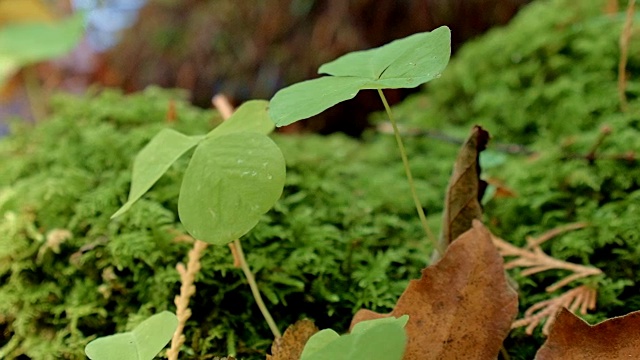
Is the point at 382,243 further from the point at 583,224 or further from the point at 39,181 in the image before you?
the point at 39,181

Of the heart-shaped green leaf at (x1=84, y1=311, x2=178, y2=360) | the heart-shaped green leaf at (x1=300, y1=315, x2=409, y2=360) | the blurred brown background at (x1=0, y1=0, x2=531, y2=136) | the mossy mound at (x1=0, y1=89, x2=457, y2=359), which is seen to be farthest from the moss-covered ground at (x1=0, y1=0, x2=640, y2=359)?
the blurred brown background at (x1=0, y1=0, x2=531, y2=136)

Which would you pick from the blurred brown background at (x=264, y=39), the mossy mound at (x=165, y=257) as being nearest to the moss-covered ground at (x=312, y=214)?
the mossy mound at (x=165, y=257)

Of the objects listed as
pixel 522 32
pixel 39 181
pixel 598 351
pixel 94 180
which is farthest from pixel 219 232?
Answer: pixel 522 32

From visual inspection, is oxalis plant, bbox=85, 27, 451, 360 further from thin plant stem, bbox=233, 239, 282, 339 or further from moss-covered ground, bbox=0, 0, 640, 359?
moss-covered ground, bbox=0, 0, 640, 359

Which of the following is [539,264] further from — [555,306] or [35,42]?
[35,42]

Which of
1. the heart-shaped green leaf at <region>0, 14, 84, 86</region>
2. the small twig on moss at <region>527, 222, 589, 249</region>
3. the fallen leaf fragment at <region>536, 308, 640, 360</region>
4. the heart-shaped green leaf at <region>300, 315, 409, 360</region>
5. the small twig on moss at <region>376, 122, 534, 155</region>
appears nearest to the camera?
the heart-shaped green leaf at <region>300, 315, 409, 360</region>

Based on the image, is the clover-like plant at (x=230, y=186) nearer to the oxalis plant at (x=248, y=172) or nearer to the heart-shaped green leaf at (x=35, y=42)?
the oxalis plant at (x=248, y=172)
